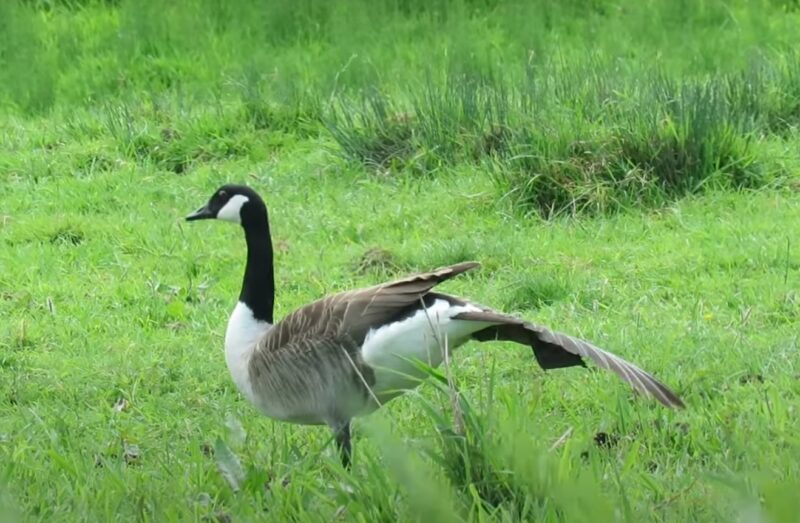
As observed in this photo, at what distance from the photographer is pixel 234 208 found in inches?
216

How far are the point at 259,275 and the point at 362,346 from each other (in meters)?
0.95

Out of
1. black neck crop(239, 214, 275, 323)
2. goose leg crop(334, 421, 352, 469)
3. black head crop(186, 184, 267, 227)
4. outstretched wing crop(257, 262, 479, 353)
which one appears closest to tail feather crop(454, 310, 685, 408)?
outstretched wing crop(257, 262, 479, 353)

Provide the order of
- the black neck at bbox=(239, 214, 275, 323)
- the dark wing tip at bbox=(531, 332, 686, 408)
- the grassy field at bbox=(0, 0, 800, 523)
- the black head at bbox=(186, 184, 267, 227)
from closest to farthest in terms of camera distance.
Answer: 1. the grassy field at bbox=(0, 0, 800, 523)
2. the dark wing tip at bbox=(531, 332, 686, 408)
3. the black neck at bbox=(239, 214, 275, 323)
4. the black head at bbox=(186, 184, 267, 227)

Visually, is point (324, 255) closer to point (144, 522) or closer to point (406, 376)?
point (406, 376)

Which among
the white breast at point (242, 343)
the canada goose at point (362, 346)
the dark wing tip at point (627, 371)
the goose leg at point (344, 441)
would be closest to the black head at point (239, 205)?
the white breast at point (242, 343)

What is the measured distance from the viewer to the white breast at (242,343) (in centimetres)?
486

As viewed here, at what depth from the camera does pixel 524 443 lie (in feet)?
8.02

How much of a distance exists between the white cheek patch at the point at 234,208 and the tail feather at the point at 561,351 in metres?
1.36

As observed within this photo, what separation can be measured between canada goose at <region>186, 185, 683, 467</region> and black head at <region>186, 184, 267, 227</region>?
707 millimetres

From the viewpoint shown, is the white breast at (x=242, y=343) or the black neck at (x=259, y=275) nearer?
the white breast at (x=242, y=343)

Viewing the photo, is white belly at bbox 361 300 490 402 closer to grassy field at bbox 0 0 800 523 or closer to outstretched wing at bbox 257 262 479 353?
outstretched wing at bbox 257 262 479 353

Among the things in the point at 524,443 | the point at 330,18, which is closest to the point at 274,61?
the point at 330,18

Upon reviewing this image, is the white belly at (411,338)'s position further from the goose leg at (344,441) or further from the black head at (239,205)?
the black head at (239,205)

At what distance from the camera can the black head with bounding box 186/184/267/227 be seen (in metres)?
5.41
